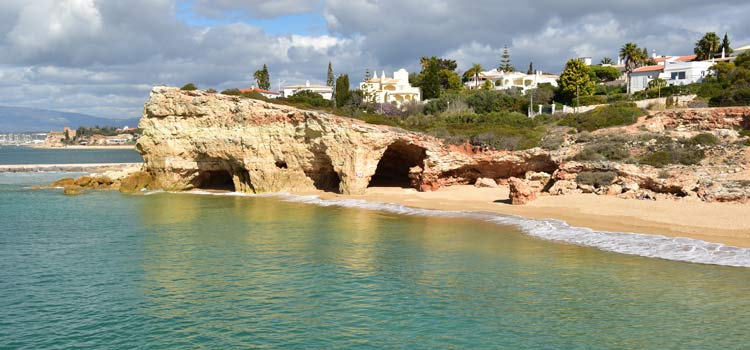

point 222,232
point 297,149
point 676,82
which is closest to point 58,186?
point 297,149

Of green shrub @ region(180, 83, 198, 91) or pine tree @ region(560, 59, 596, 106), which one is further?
pine tree @ region(560, 59, 596, 106)

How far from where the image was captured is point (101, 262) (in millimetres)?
16781

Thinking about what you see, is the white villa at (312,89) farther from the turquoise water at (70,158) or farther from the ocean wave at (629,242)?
the ocean wave at (629,242)

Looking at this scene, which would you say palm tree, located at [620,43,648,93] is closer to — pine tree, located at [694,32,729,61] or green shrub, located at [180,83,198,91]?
pine tree, located at [694,32,729,61]

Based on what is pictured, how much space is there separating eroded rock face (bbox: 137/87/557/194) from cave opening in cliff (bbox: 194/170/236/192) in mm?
143

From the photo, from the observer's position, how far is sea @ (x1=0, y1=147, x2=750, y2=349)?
10.8 metres

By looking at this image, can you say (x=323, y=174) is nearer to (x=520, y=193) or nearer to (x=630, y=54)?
(x=520, y=193)

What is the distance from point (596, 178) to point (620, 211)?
4.71 m

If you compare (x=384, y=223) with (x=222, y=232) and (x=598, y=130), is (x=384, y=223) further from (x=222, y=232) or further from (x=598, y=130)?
(x=598, y=130)

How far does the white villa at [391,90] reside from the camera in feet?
255

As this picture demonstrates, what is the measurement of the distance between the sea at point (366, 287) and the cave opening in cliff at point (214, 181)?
16.3 meters

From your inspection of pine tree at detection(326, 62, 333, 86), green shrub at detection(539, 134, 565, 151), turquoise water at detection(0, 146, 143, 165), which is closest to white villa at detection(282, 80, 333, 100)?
pine tree at detection(326, 62, 333, 86)

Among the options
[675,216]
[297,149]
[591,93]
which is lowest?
[675,216]

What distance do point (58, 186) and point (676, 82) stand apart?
62598mm
